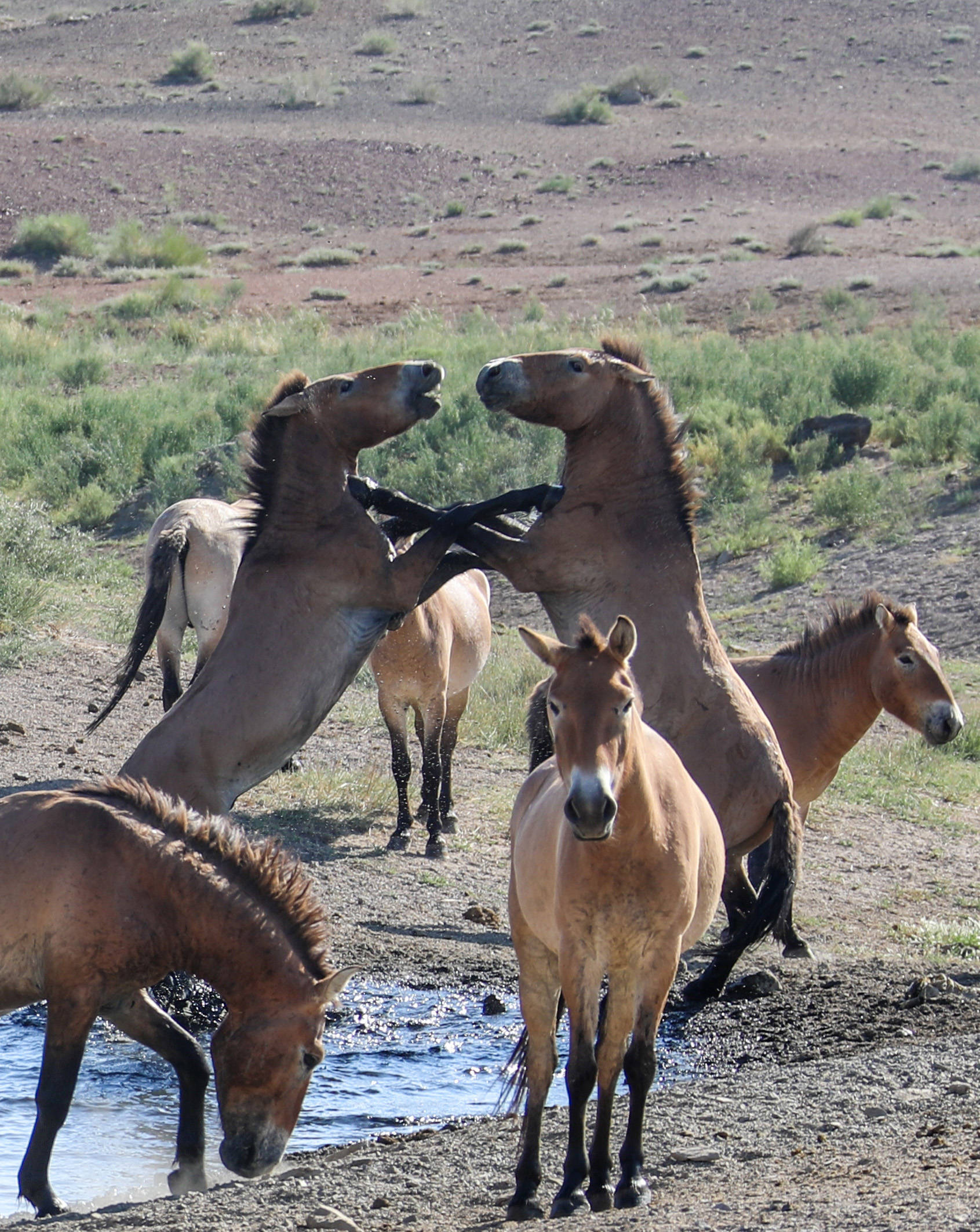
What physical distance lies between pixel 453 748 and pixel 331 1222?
5.97 m

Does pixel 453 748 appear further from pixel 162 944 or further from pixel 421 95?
pixel 421 95

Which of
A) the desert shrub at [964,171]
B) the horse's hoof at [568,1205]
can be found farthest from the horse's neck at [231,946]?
the desert shrub at [964,171]

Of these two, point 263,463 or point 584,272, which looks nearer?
point 263,463

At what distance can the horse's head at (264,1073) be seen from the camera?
16.5 ft

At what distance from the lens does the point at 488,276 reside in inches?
1393

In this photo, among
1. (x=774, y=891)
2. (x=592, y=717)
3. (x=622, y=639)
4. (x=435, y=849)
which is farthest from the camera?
(x=435, y=849)

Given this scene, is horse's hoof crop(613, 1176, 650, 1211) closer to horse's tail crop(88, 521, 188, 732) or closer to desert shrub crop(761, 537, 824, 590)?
horse's tail crop(88, 521, 188, 732)

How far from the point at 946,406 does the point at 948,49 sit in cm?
5054

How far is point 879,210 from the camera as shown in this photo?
42.0m

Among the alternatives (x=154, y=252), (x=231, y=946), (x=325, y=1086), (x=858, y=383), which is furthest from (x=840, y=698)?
(x=154, y=252)

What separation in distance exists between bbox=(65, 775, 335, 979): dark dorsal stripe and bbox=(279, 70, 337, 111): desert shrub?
54.1 meters

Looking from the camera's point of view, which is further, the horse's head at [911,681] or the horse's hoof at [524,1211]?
the horse's head at [911,681]

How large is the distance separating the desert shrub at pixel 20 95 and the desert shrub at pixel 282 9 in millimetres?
16282

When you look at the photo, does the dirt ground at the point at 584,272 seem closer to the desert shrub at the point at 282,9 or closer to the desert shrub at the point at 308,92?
the desert shrub at the point at 308,92
